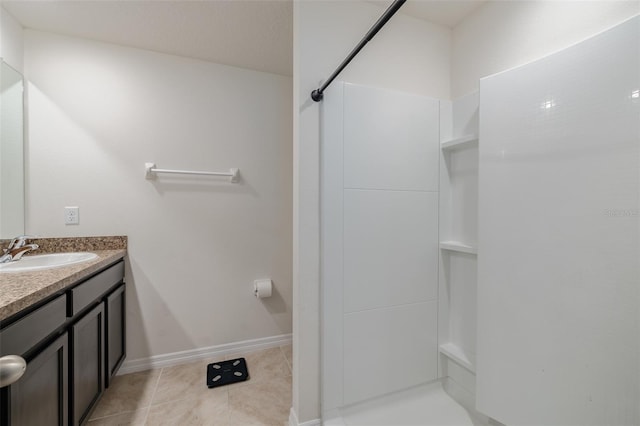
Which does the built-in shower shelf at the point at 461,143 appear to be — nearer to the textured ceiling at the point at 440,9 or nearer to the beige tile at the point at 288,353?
the textured ceiling at the point at 440,9

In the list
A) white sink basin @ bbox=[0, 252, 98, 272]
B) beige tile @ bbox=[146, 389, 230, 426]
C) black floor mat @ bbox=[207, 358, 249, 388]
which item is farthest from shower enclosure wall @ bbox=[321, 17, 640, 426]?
white sink basin @ bbox=[0, 252, 98, 272]

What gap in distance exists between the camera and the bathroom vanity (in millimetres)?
818

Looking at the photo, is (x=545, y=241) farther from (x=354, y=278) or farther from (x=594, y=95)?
(x=354, y=278)

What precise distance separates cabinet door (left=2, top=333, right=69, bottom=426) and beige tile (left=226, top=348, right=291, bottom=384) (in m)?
0.99

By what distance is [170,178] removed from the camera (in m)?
1.90

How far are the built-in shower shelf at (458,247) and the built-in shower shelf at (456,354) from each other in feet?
1.87

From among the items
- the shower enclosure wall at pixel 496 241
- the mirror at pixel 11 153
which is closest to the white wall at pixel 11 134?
the mirror at pixel 11 153

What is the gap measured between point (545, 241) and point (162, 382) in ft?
7.77

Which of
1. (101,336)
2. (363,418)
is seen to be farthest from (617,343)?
(101,336)

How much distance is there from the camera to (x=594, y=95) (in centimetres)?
90

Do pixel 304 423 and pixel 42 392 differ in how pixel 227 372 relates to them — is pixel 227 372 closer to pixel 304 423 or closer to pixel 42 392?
pixel 304 423

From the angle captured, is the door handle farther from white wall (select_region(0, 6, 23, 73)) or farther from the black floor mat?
white wall (select_region(0, 6, 23, 73))

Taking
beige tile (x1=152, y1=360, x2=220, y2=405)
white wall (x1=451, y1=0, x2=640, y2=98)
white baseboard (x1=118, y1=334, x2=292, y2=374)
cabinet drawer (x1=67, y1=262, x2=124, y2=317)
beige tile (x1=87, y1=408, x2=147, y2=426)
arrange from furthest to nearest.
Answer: white baseboard (x1=118, y1=334, x2=292, y2=374)
beige tile (x1=152, y1=360, x2=220, y2=405)
beige tile (x1=87, y1=408, x2=147, y2=426)
cabinet drawer (x1=67, y1=262, x2=124, y2=317)
white wall (x1=451, y1=0, x2=640, y2=98)

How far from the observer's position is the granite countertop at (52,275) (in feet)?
2.69
